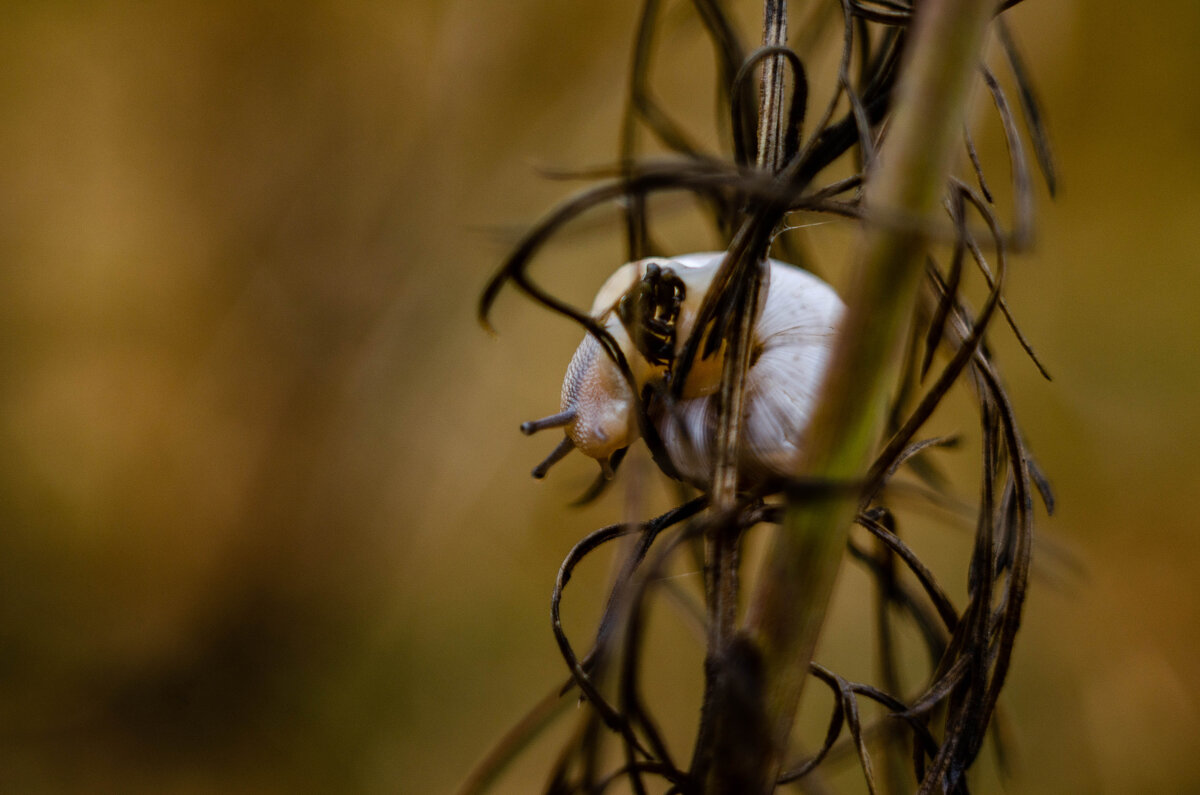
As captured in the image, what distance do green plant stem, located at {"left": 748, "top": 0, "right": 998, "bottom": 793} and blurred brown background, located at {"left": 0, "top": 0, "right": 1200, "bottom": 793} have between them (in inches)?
28.1

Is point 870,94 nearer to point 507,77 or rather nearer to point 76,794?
point 507,77

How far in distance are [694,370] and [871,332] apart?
11 centimetres

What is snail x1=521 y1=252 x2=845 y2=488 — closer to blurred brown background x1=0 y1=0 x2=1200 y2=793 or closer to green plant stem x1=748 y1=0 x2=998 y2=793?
green plant stem x1=748 y1=0 x2=998 y2=793

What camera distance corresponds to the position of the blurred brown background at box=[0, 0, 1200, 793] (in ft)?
3.03

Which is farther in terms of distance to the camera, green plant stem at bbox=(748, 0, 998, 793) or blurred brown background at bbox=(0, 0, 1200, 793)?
blurred brown background at bbox=(0, 0, 1200, 793)

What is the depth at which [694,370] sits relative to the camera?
273mm

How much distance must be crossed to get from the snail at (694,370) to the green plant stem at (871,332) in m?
0.04

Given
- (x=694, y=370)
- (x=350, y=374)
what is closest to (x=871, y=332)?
(x=694, y=370)

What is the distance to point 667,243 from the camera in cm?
96

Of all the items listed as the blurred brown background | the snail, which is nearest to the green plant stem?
the snail

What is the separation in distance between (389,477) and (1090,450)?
906 mm

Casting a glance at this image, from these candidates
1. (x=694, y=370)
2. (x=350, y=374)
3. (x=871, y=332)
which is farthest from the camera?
(x=350, y=374)

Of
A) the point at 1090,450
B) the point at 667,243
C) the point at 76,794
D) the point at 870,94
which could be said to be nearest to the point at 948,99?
the point at 870,94

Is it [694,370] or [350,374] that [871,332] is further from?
[350,374]
